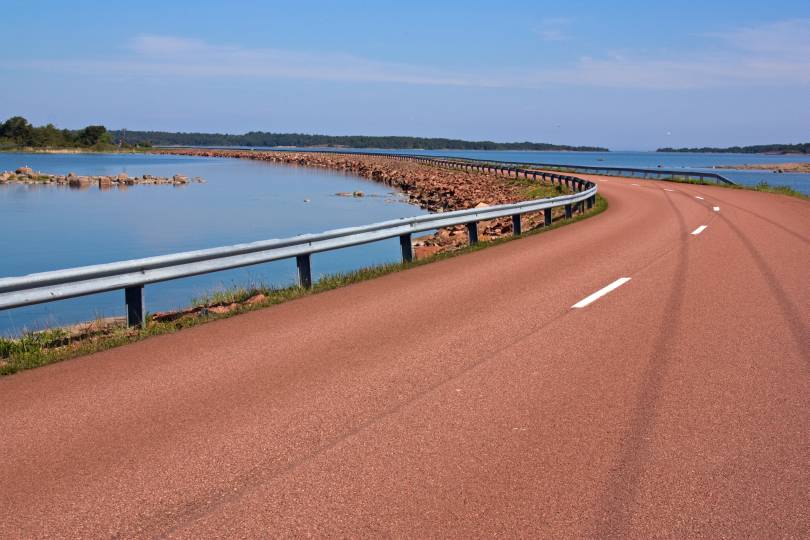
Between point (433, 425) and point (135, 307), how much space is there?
502 centimetres

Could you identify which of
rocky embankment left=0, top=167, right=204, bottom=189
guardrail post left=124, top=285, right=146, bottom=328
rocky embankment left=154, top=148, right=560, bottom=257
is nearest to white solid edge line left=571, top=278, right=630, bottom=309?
guardrail post left=124, top=285, right=146, bottom=328

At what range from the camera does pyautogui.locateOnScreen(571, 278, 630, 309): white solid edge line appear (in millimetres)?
9617

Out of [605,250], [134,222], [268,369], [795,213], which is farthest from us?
[134,222]

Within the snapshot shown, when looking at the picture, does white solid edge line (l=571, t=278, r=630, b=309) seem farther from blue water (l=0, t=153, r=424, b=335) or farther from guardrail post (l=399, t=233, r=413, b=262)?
blue water (l=0, t=153, r=424, b=335)

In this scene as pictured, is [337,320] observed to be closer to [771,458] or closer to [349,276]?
[349,276]

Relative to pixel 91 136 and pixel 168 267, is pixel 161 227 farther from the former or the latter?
pixel 91 136

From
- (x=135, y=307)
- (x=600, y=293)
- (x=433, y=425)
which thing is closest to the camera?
(x=433, y=425)

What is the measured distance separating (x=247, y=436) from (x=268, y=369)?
1739mm

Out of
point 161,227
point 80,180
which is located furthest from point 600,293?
point 80,180

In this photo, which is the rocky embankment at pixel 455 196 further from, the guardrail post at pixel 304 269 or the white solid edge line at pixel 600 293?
the white solid edge line at pixel 600 293

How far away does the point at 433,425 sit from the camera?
5.29 meters

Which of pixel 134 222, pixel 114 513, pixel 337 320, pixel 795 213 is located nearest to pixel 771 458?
pixel 114 513

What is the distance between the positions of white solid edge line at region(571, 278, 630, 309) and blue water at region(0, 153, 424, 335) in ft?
22.7

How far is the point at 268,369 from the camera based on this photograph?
269 inches
